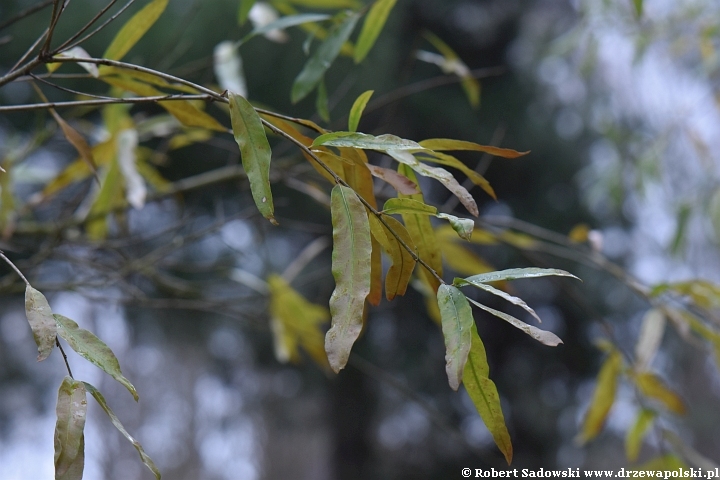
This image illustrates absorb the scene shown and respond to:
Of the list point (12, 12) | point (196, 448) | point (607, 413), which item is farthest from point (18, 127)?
point (196, 448)

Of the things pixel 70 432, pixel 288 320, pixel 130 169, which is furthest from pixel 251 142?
pixel 288 320

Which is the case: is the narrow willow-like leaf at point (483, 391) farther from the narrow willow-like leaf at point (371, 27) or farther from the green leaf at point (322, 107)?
the narrow willow-like leaf at point (371, 27)

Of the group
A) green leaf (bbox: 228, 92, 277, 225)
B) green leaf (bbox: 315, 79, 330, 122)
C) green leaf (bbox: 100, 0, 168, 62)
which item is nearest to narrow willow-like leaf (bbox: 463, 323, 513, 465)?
green leaf (bbox: 228, 92, 277, 225)

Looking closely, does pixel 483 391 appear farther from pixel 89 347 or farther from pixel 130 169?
pixel 130 169

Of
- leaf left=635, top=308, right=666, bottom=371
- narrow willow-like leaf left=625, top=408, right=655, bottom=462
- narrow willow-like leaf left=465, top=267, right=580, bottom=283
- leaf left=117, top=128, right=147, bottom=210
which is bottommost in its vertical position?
narrow willow-like leaf left=625, top=408, right=655, bottom=462

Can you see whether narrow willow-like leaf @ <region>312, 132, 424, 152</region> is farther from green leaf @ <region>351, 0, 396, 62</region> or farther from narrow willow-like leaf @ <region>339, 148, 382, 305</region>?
green leaf @ <region>351, 0, 396, 62</region>

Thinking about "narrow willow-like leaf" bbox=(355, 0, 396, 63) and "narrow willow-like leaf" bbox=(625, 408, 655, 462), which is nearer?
"narrow willow-like leaf" bbox=(355, 0, 396, 63)
